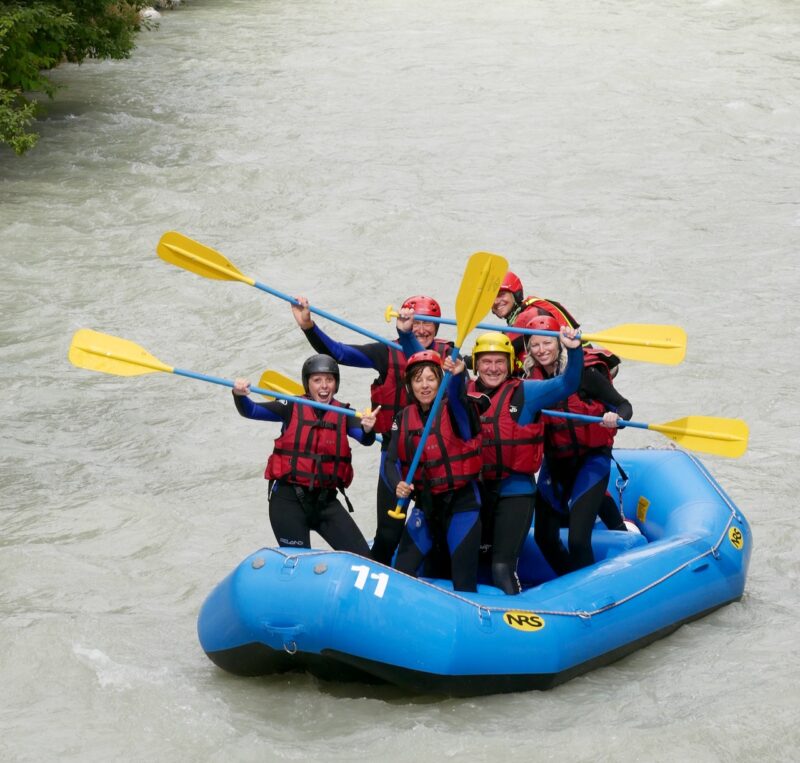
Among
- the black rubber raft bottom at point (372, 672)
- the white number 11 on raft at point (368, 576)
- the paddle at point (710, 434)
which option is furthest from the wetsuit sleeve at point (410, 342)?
the black rubber raft bottom at point (372, 672)

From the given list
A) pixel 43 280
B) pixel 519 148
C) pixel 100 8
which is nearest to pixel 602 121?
pixel 519 148

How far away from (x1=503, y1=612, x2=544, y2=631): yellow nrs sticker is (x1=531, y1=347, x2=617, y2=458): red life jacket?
2.72 ft

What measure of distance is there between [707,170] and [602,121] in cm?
182

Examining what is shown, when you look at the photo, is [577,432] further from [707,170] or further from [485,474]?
[707,170]

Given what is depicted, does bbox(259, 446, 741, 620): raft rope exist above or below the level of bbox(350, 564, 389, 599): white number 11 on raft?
below

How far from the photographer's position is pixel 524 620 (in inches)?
167

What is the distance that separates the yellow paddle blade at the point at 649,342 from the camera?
16.3 feet

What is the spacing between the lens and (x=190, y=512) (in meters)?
6.54

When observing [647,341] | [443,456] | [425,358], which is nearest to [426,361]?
[425,358]

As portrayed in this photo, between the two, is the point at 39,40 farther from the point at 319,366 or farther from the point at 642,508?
the point at 642,508

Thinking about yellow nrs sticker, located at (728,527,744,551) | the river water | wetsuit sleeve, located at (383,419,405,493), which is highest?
wetsuit sleeve, located at (383,419,405,493)

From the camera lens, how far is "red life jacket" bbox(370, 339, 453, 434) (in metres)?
4.95

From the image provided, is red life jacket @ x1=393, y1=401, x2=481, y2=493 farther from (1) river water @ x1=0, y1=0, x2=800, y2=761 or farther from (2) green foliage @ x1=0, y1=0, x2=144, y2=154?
(2) green foliage @ x1=0, y1=0, x2=144, y2=154

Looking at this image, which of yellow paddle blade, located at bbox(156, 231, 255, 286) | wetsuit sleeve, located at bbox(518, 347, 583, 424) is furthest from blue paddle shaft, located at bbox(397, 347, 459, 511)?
yellow paddle blade, located at bbox(156, 231, 255, 286)
